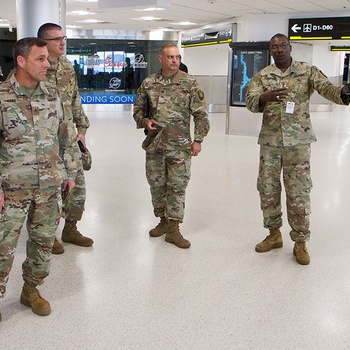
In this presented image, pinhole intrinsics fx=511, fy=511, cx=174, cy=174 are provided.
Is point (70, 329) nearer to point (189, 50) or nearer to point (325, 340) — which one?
point (325, 340)

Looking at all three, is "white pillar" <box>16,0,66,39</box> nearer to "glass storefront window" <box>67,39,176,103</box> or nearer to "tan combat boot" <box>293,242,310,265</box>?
"tan combat boot" <box>293,242,310,265</box>

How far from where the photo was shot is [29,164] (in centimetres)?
288

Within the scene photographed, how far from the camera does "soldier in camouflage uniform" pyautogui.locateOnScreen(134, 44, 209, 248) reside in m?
4.37

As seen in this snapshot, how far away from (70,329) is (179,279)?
103 centimetres

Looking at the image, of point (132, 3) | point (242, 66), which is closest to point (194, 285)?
point (132, 3)

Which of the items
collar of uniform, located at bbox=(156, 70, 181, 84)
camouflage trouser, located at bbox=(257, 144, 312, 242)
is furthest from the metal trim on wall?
camouflage trouser, located at bbox=(257, 144, 312, 242)

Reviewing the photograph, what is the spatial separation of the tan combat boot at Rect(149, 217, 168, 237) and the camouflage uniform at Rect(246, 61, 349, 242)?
3.45 feet

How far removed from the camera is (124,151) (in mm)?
9727

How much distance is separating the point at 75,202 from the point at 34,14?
3.17m

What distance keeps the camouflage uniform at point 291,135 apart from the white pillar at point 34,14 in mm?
3410

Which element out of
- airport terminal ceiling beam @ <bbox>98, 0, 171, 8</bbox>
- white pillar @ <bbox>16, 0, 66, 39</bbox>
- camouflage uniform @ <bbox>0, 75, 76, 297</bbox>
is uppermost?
airport terminal ceiling beam @ <bbox>98, 0, 171, 8</bbox>

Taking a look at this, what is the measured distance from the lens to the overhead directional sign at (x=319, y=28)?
11914mm

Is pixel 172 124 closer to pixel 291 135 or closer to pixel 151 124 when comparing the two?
pixel 151 124

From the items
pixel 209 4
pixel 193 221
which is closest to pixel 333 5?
pixel 209 4
